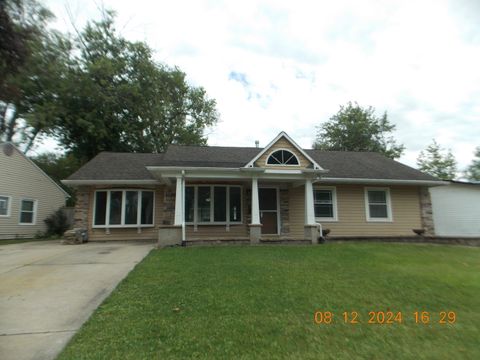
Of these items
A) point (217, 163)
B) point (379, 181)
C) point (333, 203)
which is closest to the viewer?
point (217, 163)

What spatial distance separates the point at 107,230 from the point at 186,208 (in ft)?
11.7

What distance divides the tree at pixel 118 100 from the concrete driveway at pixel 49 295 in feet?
52.9

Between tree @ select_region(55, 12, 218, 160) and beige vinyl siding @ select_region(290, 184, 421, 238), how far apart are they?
16.0m

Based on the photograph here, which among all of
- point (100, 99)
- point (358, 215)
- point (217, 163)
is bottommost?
point (358, 215)

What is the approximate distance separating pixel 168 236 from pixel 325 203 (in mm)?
6951

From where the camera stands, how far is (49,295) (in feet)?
16.2

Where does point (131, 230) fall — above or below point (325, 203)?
below

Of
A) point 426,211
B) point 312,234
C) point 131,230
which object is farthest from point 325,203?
point 131,230

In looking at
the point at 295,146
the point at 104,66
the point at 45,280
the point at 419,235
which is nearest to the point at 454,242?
the point at 419,235

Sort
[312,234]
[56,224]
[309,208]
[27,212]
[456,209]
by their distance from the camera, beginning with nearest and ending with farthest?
1. [312,234]
2. [309,208]
3. [456,209]
4. [27,212]
5. [56,224]

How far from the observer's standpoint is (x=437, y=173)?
3011cm

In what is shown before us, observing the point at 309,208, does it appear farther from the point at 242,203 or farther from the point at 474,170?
the point at 474,170

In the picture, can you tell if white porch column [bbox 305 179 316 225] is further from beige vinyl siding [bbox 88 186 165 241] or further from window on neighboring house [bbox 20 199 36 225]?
window on neighboring house [bbox 20 199 36 225]

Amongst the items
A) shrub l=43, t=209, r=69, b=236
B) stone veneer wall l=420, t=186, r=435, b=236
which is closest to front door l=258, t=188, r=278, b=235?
stone veneer wall l=420, t=186, r=435, b=236
